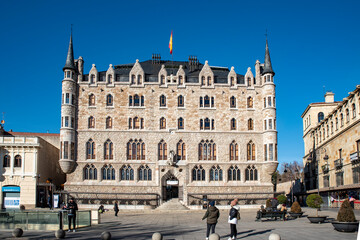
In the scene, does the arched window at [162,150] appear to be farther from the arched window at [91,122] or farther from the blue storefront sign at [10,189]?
the blue storefront sign at [10,189]

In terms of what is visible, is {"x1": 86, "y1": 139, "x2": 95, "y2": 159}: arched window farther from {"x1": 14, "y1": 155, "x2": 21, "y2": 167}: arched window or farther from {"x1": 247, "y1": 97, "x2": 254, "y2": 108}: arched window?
{"x1": 247, "y1": 97, "x2": 254, "y2": 108}: arched window

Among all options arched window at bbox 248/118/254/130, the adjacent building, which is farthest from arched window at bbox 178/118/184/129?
the adjacent building

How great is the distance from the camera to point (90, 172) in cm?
5181

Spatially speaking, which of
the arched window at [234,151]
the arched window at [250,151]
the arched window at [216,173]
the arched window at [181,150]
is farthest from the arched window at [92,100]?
the arched window at [250,151]

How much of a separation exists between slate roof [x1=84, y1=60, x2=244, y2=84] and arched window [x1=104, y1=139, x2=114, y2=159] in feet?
28.2

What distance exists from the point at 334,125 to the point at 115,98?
27871 mm

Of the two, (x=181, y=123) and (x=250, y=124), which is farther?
(x=250, y=124)

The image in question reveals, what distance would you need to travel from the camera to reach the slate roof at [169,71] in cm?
5472

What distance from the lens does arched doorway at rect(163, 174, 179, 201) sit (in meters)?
52.2

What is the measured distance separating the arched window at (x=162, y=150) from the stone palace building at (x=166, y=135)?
0.13 meters

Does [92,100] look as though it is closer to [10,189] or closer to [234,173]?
[10,189]

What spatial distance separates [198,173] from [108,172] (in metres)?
11.5

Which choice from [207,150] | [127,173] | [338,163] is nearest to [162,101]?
[207,150]

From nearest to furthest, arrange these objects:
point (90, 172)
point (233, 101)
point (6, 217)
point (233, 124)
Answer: point (6, 217) < point (90, 172) < point (233, 124) < point (233, 101)
